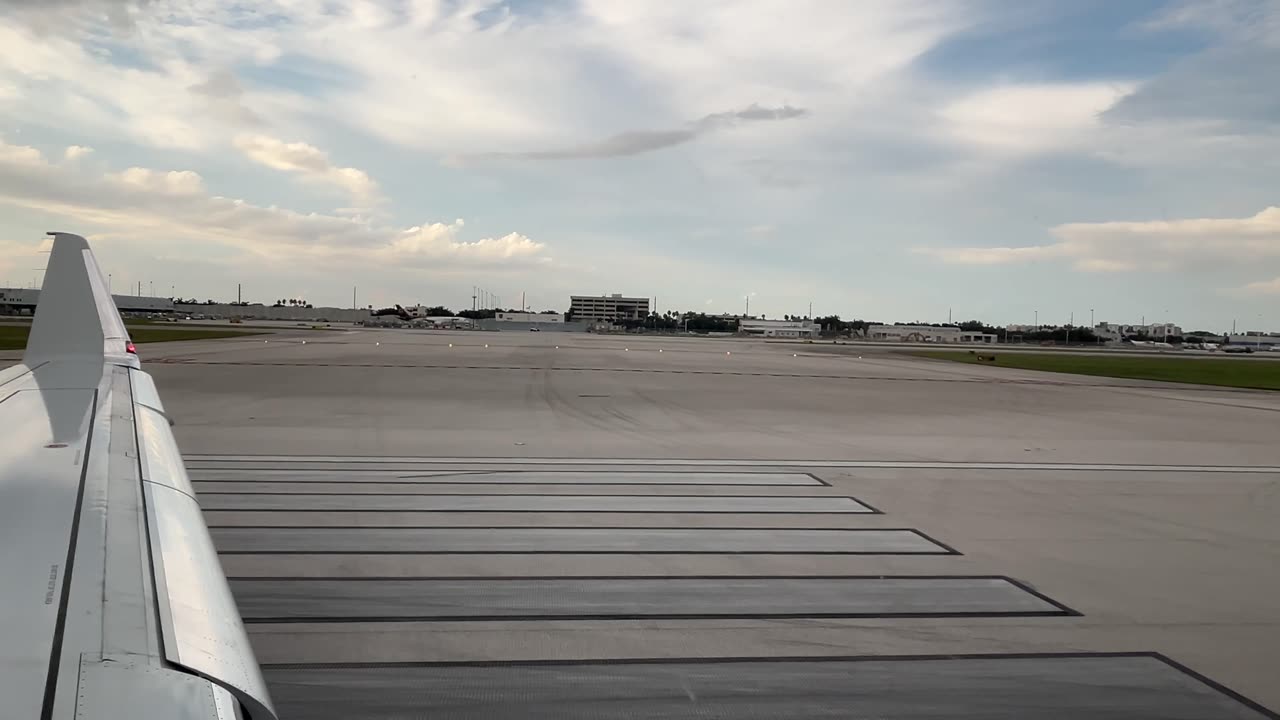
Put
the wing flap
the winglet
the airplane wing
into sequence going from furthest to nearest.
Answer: the winglet → the wing flap → the airplane wing

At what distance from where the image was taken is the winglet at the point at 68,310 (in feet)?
25.7

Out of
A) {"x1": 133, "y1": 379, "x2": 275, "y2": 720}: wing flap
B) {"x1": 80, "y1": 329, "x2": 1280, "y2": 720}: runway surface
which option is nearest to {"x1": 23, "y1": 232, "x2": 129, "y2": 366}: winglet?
{"x1": 80, "y1": 329, "x2": 1280, "y2": 720}: runway surface

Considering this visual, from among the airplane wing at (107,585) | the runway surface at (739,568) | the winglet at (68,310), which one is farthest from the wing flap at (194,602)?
the winglet at (68,310)

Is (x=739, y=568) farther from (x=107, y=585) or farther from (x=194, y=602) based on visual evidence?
(x=107, y=585)

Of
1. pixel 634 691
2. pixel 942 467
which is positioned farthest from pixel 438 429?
pixel 634 691

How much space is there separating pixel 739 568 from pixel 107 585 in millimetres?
6312

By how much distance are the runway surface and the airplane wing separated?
189 cm

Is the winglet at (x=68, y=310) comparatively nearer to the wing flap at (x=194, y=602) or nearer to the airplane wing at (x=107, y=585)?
the airplane wing at (x=107, y=585)

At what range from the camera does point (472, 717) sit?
500 cm

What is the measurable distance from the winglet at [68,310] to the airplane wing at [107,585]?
2.93 metres

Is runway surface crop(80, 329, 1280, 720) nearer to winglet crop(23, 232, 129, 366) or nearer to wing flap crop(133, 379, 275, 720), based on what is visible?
wing flap crop(133, 379, 275, 720)

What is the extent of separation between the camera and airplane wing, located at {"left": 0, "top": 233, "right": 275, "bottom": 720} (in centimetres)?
203

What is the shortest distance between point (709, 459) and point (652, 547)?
644 cm

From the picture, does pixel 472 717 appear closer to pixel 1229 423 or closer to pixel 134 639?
pixel 134 639
